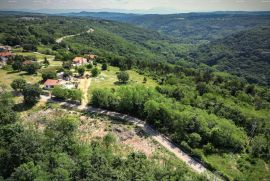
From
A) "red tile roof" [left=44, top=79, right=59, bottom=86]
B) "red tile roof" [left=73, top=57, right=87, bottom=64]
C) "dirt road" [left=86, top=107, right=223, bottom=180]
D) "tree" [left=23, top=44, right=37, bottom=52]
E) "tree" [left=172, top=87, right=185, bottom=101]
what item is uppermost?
"tree" [left=23, top=44, right=37, bottom=52]

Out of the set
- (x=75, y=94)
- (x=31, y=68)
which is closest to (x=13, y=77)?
(x=31, y=68)

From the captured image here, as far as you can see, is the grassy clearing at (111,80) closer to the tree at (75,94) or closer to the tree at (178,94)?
the tree at (75,94)

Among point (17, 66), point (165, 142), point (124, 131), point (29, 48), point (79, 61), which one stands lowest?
point (165, 142)

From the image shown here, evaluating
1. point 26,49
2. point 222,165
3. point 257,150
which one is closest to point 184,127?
point 222,165

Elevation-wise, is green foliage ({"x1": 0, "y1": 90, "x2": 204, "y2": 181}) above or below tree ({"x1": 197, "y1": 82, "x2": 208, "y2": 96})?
above

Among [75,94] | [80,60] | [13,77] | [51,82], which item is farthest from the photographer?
[80,60]

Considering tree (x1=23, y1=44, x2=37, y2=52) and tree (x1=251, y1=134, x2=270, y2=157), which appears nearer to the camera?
tree (x1=251, y1=134, x2=270, y2=157)

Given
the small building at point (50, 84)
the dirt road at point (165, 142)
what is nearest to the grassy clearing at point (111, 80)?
the small building at point (50, 84)

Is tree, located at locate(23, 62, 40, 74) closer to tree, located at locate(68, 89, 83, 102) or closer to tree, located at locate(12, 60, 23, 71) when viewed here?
tree, located at locate(12, 60, 23, 71)

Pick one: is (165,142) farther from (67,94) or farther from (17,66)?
(17,66)

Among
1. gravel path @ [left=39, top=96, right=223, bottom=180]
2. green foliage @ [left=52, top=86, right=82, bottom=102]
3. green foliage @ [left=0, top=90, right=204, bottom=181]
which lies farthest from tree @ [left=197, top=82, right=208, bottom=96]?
green foliage @ [left=0, top=90, right=204, bottom=181]
